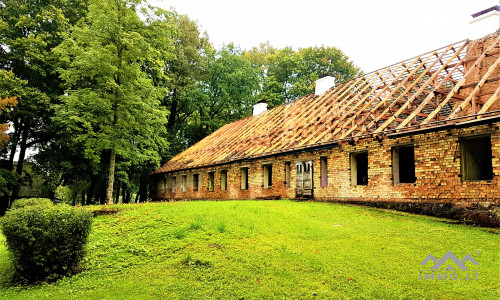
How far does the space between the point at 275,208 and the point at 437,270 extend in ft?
20.8

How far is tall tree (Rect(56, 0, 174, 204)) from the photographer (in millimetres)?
16266

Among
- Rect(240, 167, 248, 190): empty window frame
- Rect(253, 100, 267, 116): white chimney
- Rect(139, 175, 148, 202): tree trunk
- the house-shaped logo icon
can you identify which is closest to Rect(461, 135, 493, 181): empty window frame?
the house-shaped logo icon

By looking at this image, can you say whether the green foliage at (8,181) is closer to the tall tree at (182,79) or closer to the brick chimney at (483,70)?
the tall tree at (182,79)

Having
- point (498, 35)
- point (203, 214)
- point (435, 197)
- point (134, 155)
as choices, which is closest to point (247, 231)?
point (203, 214)

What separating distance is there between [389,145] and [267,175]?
25.8ft

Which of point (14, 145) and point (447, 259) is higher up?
point (14, 145)

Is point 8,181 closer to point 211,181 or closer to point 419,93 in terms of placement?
point 211,181

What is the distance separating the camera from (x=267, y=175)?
18.6m

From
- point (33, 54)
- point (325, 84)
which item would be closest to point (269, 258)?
point (325, 84)

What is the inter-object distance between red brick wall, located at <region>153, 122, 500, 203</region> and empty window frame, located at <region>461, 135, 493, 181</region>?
42 cm

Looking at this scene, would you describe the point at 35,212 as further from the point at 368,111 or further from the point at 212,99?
the point at 212,99

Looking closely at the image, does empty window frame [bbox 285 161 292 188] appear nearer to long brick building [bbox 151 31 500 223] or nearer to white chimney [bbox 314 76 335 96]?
long brick building [bbox 151 31 500 223]

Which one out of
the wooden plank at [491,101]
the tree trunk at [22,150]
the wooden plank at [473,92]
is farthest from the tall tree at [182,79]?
the wooden plank at [491,101]

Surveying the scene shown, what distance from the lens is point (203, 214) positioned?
32.6ft
